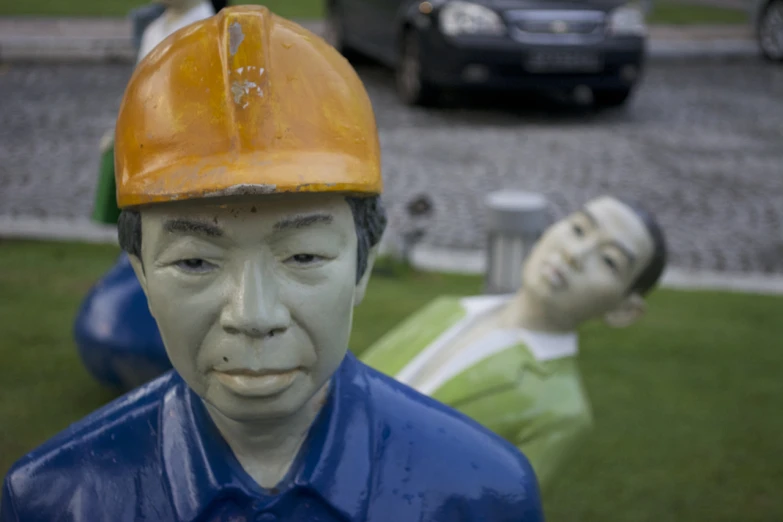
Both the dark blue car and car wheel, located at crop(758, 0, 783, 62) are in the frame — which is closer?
the dark blue car

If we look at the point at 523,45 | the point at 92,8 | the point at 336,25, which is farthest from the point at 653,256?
the point at 92,8

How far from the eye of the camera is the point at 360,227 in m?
1.70

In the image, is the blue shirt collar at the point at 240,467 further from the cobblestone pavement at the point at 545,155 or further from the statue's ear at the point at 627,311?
the cobblestone pavement at the point at 545,155

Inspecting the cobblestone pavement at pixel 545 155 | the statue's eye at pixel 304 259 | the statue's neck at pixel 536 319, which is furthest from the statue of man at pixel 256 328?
the cobblestone pavement at pixel 545 155

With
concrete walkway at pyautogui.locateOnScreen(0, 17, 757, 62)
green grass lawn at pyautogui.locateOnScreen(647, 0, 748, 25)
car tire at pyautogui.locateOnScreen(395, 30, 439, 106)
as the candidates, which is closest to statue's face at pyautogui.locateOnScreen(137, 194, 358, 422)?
car tire at pyautogui.locateOnScreen(395, 30, 439, 106)

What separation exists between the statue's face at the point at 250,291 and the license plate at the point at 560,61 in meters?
8.38

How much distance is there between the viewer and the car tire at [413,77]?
1012cm

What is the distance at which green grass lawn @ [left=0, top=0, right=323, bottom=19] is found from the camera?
15.7 meters

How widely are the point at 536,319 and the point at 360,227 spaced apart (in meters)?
1.55

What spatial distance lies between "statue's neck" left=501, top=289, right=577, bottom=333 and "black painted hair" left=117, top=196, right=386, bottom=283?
4.69 ft

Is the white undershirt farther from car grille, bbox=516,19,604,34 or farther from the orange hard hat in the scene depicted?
car grille, bbox=516,19,604,34

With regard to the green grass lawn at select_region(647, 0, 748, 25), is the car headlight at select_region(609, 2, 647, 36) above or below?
above

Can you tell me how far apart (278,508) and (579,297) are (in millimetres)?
1657

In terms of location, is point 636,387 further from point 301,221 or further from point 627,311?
point 301,221
